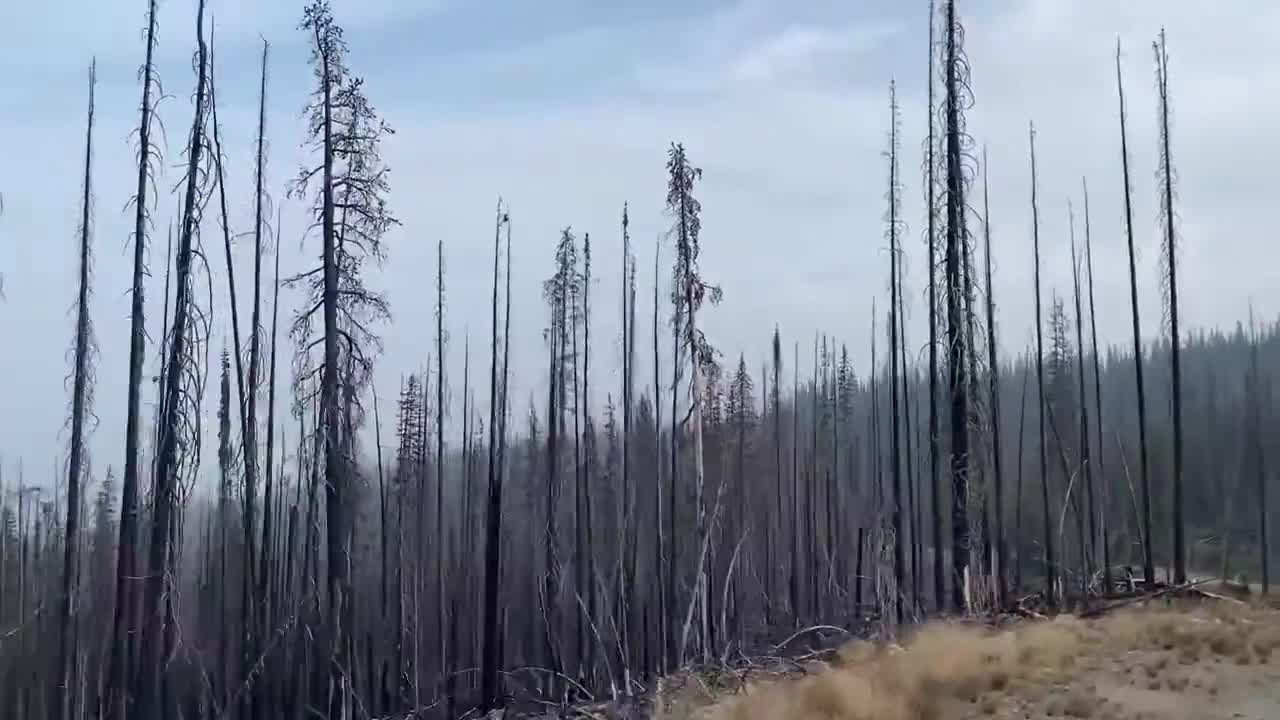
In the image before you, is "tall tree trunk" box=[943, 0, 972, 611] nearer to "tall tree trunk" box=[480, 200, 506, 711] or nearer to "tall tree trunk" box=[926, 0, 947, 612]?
"tall tree trunk" box=[926, 0, 947, 612]

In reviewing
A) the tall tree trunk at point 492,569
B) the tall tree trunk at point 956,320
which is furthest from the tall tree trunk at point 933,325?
the tall tree trunk at point 492,569

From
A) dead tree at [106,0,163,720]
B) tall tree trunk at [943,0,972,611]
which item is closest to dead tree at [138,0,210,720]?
dead tree at [106,0,163,720]

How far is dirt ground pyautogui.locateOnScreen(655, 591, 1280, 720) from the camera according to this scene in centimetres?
1065

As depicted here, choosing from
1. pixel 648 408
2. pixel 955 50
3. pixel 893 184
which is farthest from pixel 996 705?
pixel 648 408

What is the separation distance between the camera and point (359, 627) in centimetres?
3422

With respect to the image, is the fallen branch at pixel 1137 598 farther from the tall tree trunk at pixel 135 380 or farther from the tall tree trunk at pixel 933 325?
the tall tree trunk at pixel 135 380

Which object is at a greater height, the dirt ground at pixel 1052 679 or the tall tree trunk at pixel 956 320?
the tall tree trunk at pixel 956 320

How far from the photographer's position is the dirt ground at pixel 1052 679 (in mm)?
10648

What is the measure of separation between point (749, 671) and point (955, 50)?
10253mm

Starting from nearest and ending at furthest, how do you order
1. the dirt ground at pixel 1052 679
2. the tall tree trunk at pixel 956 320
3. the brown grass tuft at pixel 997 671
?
the dirt ground at pixel 1052 679
the brown grass tuft at pixel 997 671
the tall tree trunk at pixel 956 320

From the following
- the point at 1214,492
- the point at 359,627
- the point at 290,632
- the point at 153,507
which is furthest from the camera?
the point at 1214,492

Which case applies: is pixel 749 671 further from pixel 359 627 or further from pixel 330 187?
pixel 359 627

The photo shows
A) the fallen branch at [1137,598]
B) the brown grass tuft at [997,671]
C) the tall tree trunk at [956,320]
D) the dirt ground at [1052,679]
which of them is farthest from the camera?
the fallen branch at [1137,598]

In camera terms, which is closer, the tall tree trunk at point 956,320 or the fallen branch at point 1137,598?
the tall tree trunk at point 956,320
